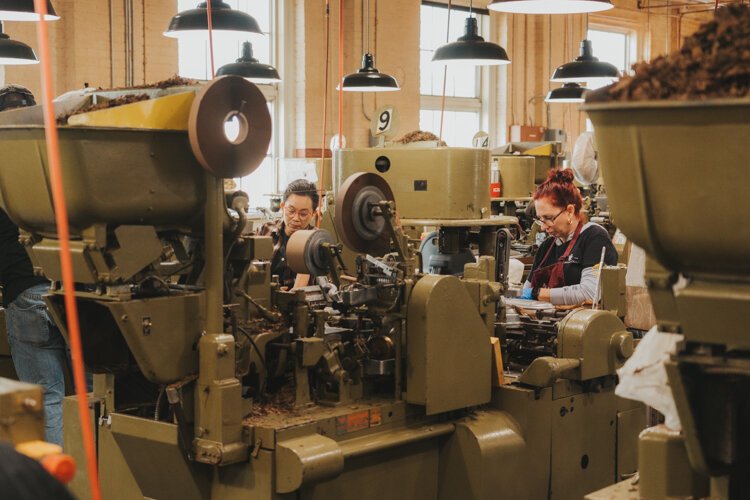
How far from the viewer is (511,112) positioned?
13672mm

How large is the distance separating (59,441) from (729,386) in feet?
10.9

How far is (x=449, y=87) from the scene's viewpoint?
1328cm

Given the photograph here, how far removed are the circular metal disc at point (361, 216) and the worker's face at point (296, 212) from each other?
4.14ft

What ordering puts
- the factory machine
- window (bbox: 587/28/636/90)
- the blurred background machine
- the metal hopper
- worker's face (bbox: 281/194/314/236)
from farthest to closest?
window (bbox: 587/28/636/90) → the blurred background machine → worker's face (bbox: 281/194/314/236) → the factory machine → the metal hopper

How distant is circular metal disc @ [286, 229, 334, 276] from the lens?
12.4 ft

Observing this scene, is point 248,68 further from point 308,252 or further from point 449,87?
point 449,87

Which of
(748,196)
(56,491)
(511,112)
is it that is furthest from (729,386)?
(511,112)

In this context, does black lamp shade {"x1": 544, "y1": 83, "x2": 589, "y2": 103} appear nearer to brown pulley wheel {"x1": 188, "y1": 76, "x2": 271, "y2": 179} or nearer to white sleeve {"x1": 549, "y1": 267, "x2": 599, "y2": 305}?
white sleeve {"x1": 549, "y1": 267, "x2": 599, "y2": 305}

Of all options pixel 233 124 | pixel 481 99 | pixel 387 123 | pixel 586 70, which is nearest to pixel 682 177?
pixel 233 124

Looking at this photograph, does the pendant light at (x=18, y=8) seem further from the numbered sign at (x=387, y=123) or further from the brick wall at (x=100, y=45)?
the brick wall at (x=100, y=45)

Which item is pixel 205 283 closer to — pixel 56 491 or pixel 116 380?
pixel 116 380

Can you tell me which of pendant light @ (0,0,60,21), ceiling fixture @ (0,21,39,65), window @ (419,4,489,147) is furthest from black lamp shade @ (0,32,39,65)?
window @ (419,4,489,147)

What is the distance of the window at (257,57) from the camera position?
10.1m

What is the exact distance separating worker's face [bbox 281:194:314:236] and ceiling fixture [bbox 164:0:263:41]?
45.3 inches
